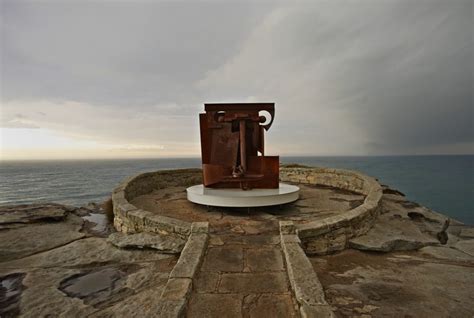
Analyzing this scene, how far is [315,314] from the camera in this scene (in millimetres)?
2389

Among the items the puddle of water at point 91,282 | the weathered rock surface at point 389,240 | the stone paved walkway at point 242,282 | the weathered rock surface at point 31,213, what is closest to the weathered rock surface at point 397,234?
the weathered rock surface at point 389,240

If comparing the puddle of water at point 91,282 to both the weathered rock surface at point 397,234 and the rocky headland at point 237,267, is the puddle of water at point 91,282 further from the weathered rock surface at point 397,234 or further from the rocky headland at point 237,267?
the weathered rock surface at point 397,234

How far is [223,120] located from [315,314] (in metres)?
5.34

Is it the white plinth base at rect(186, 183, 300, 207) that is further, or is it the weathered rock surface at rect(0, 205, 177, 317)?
the white plinth base at rect(186, 183, 300, 207)

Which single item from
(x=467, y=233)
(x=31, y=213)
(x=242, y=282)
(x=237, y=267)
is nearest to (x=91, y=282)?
(x=237, y=267)

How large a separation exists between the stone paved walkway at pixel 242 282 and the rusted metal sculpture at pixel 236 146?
2768 mm

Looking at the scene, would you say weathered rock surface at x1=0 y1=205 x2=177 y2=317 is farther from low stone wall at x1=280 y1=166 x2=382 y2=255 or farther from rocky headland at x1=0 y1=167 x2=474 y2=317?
low stone wall at x1=280 y1=166 x2=382 y2=255

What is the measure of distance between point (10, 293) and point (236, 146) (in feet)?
17.2

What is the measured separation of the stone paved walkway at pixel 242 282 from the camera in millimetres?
2666

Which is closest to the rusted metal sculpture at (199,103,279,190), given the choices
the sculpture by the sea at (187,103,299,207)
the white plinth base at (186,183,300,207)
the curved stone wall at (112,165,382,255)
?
the sculpture by the sea at (187,103,299,207)

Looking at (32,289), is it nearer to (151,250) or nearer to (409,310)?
(151,250)

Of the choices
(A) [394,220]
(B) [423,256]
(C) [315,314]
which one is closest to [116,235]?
(C) [315,314]

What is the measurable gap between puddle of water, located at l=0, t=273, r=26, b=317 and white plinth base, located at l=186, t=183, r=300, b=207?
361 centimetres

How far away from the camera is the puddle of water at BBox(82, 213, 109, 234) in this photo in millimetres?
7145
